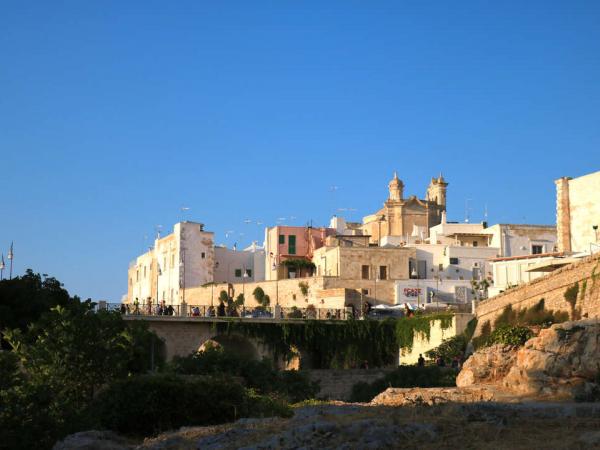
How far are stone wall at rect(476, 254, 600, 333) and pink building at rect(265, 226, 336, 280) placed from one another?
29.9m

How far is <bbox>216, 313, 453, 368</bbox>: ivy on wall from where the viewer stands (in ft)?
153

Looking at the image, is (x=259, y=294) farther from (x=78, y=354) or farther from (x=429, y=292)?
(x=78, y=354)

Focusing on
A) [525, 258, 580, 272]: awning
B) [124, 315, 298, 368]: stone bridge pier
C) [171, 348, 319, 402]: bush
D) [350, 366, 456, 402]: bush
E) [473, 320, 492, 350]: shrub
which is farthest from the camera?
[124, 315, 298, 368]: stone bridge pier

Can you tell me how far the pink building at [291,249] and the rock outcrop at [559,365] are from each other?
4803 cm

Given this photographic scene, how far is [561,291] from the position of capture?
3212 cm

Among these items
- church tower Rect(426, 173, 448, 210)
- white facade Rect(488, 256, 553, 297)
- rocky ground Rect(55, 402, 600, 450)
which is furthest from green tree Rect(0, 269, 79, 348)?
church tower Rect(426, 173, 448, 210)

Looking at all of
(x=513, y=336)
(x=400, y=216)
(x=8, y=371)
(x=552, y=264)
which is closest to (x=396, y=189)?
(x=400, y=216)

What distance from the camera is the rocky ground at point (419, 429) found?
10133 mm

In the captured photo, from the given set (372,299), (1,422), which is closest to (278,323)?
(372,299)

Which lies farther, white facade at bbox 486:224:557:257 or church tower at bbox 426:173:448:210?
church tower at bbox 426:173:448:210

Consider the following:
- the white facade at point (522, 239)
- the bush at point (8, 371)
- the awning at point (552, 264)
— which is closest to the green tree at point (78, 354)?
the bush at point (8, 371)

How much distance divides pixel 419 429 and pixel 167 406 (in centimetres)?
722

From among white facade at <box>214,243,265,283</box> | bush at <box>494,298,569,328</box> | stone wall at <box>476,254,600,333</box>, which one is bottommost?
bush at <box>494,298,569,328</box>

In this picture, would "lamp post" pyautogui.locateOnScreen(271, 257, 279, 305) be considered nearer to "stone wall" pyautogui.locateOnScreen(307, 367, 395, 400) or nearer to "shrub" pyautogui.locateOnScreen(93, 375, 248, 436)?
"stone wall" pyautogui.locateOnScreen(307, 367, 395, 400)
